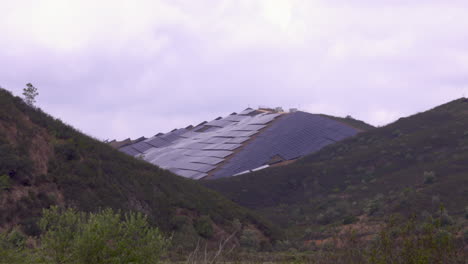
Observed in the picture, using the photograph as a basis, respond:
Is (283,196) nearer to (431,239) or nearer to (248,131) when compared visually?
(248,131)

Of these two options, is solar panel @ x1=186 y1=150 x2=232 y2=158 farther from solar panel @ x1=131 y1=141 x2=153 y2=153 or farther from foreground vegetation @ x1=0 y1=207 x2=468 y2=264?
foreground vegetation @ x1=0 y1=207 x2=468 y2=264

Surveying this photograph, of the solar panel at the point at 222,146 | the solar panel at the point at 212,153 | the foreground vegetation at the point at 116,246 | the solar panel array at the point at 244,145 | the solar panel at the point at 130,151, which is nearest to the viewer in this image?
the foreground vegetation at the point at 116,246

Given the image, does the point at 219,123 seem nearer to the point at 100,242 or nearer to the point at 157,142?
the point at 157,142

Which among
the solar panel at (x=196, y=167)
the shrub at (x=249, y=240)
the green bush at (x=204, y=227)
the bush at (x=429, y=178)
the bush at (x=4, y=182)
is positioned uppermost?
the solar panel at (x=196, y=167)

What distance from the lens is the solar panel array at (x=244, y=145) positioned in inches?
2717

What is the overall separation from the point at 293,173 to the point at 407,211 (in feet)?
87.9

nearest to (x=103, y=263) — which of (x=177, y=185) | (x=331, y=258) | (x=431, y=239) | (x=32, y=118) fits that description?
(x=331, y=258)

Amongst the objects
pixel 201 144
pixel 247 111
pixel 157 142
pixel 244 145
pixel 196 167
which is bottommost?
pixel 196 167

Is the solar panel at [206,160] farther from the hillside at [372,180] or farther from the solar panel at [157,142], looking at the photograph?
the solar panel at [157,142]

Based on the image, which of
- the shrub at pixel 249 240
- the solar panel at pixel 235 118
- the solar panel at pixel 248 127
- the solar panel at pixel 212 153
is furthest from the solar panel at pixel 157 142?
the shrub at pixel 249 240

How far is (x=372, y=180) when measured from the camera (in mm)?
46438

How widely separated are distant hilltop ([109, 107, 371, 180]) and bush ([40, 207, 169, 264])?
5531 centimetres

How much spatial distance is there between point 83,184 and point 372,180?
101ft

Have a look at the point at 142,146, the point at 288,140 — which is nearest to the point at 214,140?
the point at 288,140
